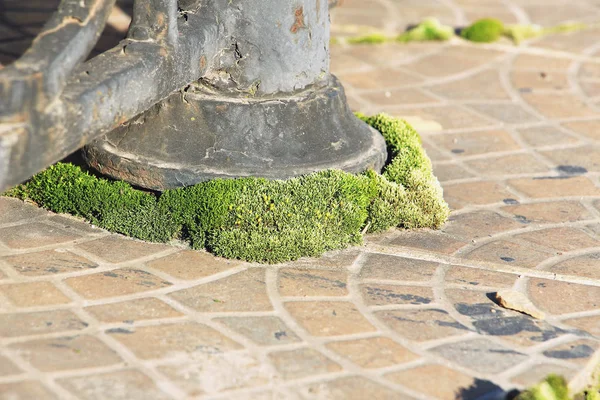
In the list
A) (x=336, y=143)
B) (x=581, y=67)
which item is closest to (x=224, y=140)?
(x=336, y=143)

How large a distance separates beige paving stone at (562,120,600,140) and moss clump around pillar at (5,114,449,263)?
183 centimetres

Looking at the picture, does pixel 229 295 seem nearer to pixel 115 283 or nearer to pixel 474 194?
pixel 115 283

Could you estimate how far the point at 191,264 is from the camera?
3.88 metres

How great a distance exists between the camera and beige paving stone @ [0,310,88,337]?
317 cm

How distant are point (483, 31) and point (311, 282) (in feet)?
13.9

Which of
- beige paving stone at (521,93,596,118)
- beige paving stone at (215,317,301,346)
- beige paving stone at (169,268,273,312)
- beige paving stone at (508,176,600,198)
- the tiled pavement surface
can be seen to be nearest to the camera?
the tiled pavement surface

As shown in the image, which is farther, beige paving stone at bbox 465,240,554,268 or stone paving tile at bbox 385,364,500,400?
beige paving stone at bbox 465,240,554,268

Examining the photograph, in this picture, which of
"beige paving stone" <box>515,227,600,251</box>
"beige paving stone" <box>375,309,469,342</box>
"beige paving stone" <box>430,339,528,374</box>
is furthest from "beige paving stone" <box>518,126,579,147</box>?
"beige paving stone" <box>430,339,528,374</box>

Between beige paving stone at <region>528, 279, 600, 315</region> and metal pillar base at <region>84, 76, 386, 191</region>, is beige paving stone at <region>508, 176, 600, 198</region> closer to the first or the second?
beige paving stone at <region>528, 279, 600, 315</region>

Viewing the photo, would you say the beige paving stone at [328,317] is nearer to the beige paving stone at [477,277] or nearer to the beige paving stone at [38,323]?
the beige paving stone at [477,277]

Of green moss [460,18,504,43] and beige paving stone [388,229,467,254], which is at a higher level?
green moss [460,18,504,43]

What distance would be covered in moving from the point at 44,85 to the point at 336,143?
1707 mm

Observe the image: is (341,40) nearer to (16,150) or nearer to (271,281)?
(271,281)

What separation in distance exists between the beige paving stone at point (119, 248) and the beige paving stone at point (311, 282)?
0.62 metres
